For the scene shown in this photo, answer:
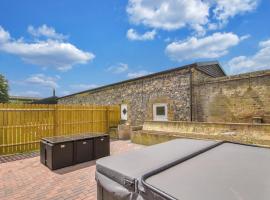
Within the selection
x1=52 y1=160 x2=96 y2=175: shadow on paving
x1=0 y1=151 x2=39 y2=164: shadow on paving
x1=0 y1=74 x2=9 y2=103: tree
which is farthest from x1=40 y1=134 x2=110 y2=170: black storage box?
x1=0 y1=74 x2=9 y2=103: tree

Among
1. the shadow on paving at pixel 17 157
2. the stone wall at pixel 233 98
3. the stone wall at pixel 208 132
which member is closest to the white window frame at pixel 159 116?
the stone wall at pixel 208 132

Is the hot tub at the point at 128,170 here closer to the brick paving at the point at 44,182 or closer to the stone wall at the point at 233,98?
the brick paving at the point at 44,182

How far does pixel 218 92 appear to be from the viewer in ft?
29.5

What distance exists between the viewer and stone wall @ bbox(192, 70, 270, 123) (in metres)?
7.67

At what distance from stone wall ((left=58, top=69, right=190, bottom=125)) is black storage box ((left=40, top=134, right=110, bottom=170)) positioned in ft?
17.0

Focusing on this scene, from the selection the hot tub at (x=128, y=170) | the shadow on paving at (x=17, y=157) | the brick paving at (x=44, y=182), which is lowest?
the shadow on paving at (x=17, y=157)

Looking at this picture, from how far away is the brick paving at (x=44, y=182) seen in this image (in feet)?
12.0

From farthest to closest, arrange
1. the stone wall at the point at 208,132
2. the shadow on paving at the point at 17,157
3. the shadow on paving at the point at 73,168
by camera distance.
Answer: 1. the shadow on paving at the point at 17,157
2. the stone wall at the point at 208,132
3. the shadow on paving at the point at 73,168

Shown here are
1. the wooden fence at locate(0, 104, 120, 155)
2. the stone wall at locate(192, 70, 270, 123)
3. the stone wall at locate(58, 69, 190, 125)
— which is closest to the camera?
the wooden fence at locate(0, 104, 120, 155)

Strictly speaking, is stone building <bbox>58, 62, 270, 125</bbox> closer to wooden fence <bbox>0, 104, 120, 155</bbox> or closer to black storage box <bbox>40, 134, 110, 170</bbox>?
wooden fence <bbox>0, 104, 120, 155</bbox>

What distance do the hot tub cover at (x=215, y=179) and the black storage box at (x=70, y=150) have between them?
416 centimetres

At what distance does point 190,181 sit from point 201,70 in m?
9.18

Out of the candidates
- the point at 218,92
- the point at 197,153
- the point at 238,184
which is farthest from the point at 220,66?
the point at 238,184

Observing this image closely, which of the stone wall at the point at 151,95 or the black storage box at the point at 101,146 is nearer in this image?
the black storage box at the point at 101,146
